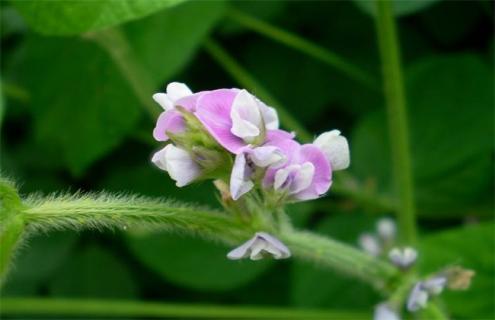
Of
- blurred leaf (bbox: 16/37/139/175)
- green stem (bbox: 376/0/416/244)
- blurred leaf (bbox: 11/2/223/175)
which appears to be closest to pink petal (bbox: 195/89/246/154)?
green stem (bbox: 376/0/416/244)

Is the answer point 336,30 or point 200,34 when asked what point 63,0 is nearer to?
point 200,34

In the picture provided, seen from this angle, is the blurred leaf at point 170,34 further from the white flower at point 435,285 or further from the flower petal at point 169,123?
the flower petal at point 169,123

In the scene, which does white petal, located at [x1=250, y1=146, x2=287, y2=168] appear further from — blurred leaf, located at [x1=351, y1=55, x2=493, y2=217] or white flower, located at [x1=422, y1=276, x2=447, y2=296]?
blurred leaf, located at [x1=351, y1=55, x2=493, y2=217]

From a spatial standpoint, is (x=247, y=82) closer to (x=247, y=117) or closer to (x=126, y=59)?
(x=126, y=59)

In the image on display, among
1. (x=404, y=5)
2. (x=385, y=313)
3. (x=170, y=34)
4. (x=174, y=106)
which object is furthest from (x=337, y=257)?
(x=170, y=34)

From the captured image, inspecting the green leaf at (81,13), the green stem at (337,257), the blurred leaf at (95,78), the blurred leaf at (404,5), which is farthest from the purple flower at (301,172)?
the blurred leaf at (95,78)

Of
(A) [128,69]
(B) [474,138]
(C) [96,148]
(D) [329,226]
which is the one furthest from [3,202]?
(B) [474,138]
